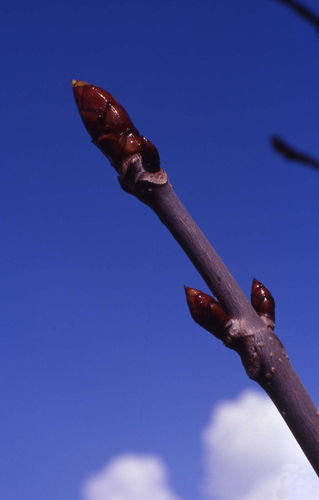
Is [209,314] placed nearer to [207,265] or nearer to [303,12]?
[207,265]

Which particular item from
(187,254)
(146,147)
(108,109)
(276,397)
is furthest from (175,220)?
(276,397)

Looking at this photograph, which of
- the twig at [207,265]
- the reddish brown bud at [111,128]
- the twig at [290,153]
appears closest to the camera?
the twig at [290,153]

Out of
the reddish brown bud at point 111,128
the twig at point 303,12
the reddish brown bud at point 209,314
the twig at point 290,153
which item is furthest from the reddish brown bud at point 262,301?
the twig at point 303,12

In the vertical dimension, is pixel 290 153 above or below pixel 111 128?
below

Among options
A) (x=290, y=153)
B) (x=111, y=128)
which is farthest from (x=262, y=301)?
(x=290, y=153)

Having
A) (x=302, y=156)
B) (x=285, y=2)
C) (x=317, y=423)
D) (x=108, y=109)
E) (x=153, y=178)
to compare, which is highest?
(x=108, y=109)

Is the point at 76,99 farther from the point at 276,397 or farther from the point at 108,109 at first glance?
the point at 276,397

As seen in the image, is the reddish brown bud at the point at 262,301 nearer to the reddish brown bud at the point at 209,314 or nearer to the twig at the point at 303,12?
the reddish brown bud at the point at 209,314
